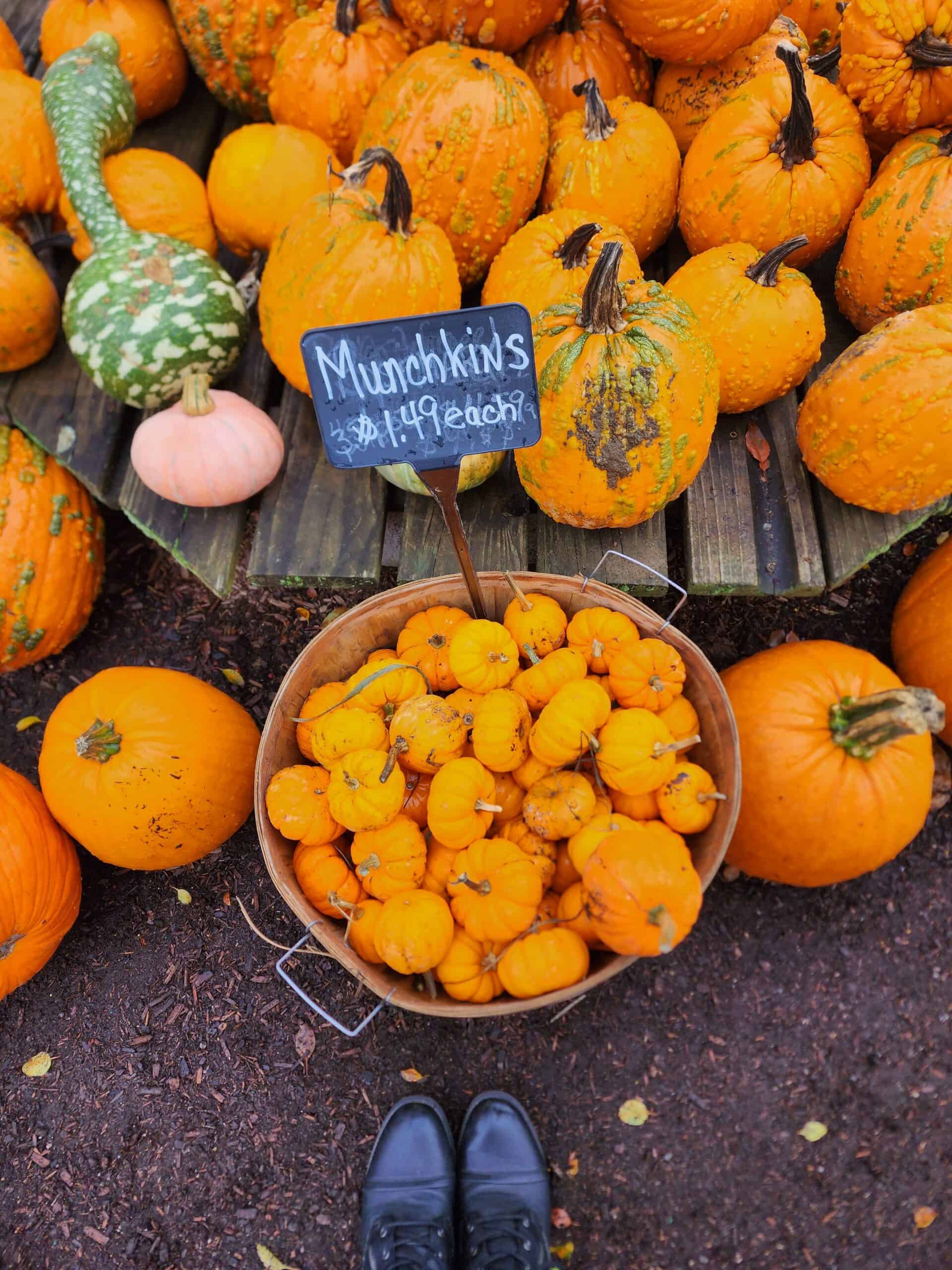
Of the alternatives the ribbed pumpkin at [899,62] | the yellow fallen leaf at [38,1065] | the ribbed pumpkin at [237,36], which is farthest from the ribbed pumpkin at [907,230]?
the yellow fallen leaf at [38,1065]

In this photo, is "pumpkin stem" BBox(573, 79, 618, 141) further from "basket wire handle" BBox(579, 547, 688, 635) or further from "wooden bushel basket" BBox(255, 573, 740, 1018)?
"wooden bushel basket" BBox(255, 573, 740, 1018)

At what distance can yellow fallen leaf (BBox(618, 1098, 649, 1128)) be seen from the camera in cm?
200

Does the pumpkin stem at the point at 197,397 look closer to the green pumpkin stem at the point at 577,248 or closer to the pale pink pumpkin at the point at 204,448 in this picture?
the pale pink pumpkin at the point at 204,448

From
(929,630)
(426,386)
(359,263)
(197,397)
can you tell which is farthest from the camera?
(929,630)

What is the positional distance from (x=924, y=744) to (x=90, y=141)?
8.46 ft

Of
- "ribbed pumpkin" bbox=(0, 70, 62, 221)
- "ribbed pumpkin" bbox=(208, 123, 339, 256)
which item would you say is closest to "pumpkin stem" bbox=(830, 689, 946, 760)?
"ribbed pumpkin" bbox=(208, 123, 339, 256)

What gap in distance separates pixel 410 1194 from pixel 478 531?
1641 mm

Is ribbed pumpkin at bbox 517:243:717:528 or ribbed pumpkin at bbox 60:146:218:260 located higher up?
ribbed pumpkin at bbox 60:146:218:260

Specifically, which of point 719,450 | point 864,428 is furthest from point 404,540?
point 864,428

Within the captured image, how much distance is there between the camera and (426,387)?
1321 mm

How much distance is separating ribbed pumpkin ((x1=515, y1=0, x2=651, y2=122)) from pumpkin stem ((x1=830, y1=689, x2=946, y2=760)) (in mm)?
1742

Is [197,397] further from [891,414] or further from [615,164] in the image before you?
[891,414]

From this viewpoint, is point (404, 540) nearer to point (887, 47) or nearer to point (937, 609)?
point (937, 609)

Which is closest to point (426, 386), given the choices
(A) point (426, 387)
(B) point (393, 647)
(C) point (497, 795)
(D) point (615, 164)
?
(A) point (426, 387)
